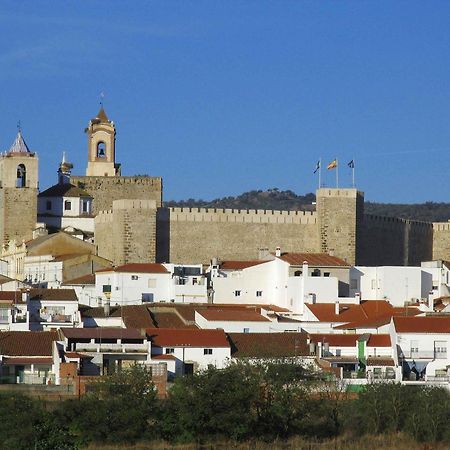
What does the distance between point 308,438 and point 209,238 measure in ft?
59.4

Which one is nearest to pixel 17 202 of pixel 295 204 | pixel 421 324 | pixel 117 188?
pixel 117 188

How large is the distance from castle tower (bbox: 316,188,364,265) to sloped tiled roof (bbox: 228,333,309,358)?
9.63 metres

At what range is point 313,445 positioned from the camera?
1490 inches

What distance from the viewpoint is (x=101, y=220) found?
57.4 metres

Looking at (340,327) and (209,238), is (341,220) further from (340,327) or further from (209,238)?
(340,327)

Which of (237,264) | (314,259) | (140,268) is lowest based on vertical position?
(140,268)

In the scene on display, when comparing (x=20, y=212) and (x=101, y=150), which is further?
(x=101, y=150)

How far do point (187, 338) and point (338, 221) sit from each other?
12.3 metres

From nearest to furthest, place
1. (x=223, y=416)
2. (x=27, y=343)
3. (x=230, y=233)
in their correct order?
1. (x=223, y=416)
2. (x=27, y=343)
3. (x=230, y=233)

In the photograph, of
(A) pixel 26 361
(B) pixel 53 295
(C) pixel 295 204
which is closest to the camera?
(A) pixel 26 361

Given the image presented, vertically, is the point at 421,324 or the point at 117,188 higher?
the point at 117,188

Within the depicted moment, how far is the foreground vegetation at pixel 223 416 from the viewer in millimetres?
37031

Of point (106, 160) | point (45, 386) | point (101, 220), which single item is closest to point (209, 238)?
point (101, 220)

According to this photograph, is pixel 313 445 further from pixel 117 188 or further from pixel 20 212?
pixel 117 188
